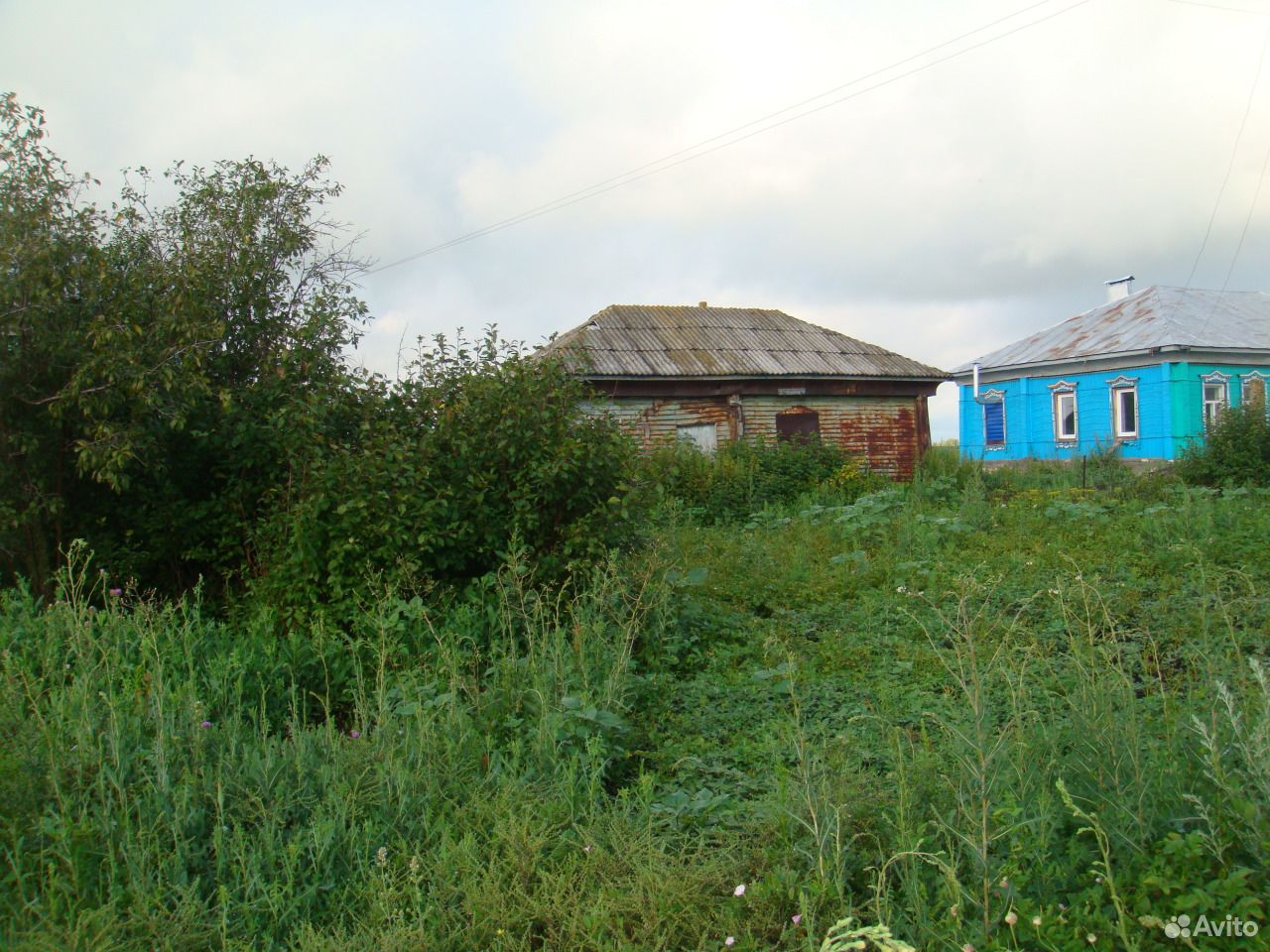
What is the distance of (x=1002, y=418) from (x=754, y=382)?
13126 mm

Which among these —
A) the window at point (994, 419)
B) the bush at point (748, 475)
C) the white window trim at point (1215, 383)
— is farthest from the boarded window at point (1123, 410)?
the bush at point (748, 475)

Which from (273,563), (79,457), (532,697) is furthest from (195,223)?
(532,697)

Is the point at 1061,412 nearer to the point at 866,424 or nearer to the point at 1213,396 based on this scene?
the point at 1213,396

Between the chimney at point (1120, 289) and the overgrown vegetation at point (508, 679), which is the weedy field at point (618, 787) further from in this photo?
the chimney at point (1120, 289)

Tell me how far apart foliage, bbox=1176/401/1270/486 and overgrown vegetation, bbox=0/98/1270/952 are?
623cm

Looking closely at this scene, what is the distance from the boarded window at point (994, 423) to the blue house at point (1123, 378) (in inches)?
1.2

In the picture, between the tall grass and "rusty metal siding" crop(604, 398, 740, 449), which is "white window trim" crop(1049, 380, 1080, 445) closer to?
"rusty metal siding" crop(604, 398, 740, 449)

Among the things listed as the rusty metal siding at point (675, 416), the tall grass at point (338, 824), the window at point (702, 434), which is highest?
the rusty metal siding at point (675, 416)

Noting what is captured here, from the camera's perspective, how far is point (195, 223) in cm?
761

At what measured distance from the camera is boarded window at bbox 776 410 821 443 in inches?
667

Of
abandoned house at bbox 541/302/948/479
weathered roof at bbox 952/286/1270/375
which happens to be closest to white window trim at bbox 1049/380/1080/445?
weathered roof at bbox 952/286/1270/375

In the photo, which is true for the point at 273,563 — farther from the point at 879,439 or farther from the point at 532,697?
the point at 879,439

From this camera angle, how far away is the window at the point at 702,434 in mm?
16245

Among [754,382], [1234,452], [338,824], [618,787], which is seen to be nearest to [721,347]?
[754,382]
